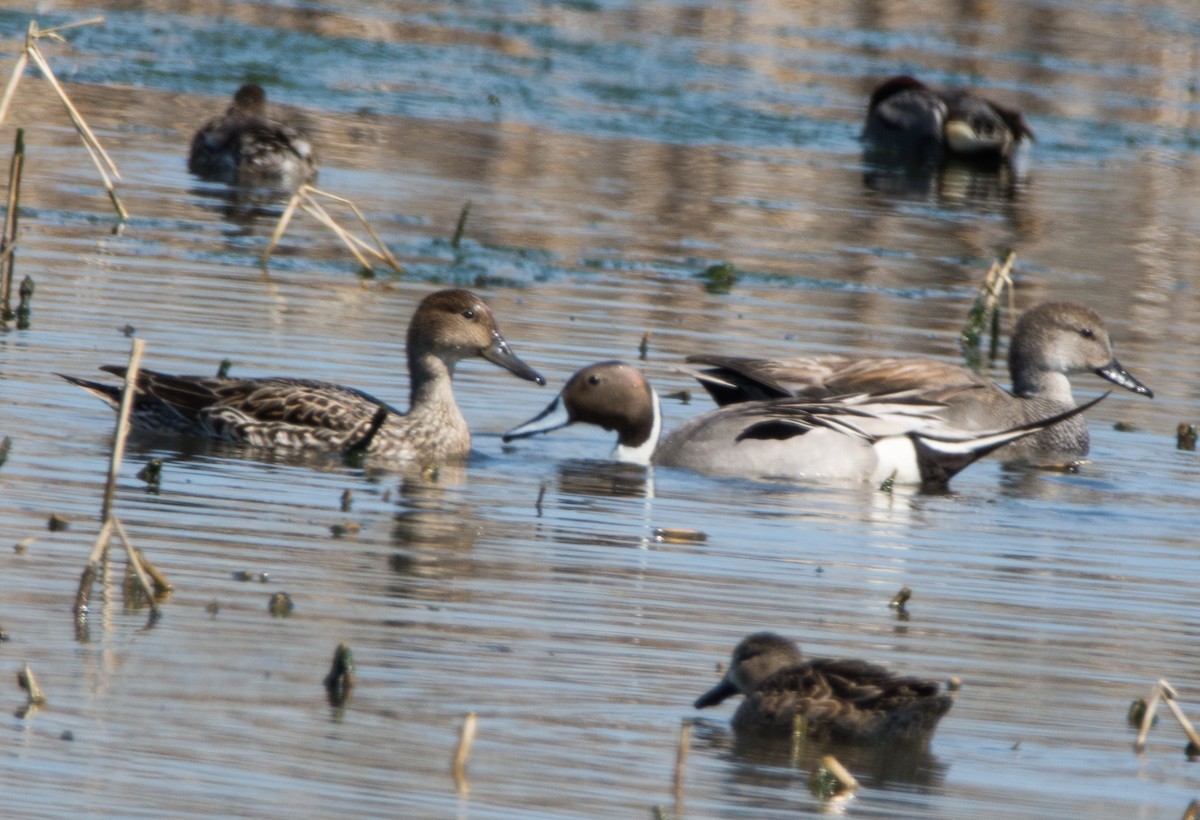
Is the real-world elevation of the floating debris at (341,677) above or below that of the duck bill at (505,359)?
below

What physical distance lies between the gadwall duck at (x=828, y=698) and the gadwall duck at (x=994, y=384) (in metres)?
4.94

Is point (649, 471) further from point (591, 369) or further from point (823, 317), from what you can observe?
point (823, 317)

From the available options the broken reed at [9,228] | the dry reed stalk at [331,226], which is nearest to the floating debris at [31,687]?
the broken reed at [9,228]

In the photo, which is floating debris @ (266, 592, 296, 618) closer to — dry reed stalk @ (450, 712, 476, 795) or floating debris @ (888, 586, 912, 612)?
dry reed stalk @ (450, 712, 476, 795)

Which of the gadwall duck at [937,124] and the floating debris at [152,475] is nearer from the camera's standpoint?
the floating debris at [152,475]

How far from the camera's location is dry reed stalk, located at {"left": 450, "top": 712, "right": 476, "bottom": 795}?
16.8ft

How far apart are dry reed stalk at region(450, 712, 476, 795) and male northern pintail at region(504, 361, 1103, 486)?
5036 mm

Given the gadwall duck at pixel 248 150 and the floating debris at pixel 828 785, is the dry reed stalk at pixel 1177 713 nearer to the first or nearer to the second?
the floating debris at pixel 828 785

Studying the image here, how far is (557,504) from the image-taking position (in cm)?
912

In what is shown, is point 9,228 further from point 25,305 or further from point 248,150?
point 248,150

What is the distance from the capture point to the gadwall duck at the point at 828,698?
223 inches

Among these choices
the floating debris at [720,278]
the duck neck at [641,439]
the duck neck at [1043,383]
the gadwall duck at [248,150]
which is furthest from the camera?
the gadwall duck at [248,150]

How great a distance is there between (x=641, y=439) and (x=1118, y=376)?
10.2 feet

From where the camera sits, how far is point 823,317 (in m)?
13.8
